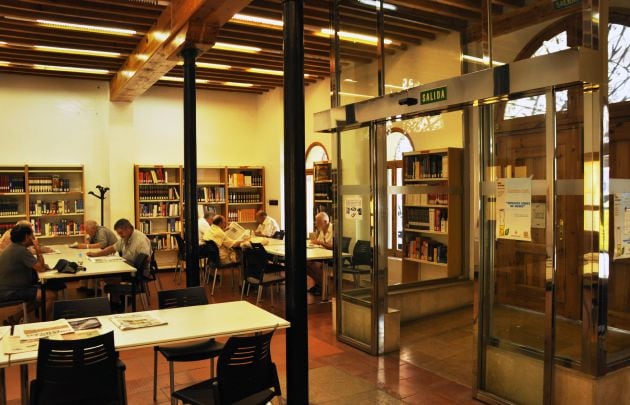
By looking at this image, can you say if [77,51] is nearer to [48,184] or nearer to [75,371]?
[48,184]

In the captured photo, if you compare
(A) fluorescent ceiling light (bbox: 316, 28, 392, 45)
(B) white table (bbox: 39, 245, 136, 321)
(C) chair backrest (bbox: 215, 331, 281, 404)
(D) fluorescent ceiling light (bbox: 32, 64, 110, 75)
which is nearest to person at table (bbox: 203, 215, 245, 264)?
(B) white table (bbox: 39, 245, 136, 321)

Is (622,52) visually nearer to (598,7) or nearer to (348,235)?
(598,7)

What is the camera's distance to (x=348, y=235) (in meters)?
5.97

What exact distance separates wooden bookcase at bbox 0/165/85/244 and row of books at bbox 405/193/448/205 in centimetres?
665

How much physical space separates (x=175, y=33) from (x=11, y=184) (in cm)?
593

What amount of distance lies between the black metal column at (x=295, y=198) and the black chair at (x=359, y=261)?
1806mm

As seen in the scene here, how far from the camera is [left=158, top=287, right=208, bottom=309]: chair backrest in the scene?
4410mm

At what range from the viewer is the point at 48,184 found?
10.4 m

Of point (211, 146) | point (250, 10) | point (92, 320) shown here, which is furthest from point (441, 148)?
point (211, 146)

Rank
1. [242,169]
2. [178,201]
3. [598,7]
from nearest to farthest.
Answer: [598,7] → [178,201] → [242,169]

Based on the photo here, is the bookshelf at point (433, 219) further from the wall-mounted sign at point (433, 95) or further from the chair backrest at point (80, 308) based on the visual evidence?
the chair backrest at point (80, 308)

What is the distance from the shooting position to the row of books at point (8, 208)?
32.7ft

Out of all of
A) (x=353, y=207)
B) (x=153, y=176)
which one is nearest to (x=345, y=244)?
(x=353, y=207)

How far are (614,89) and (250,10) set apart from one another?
4274mm
